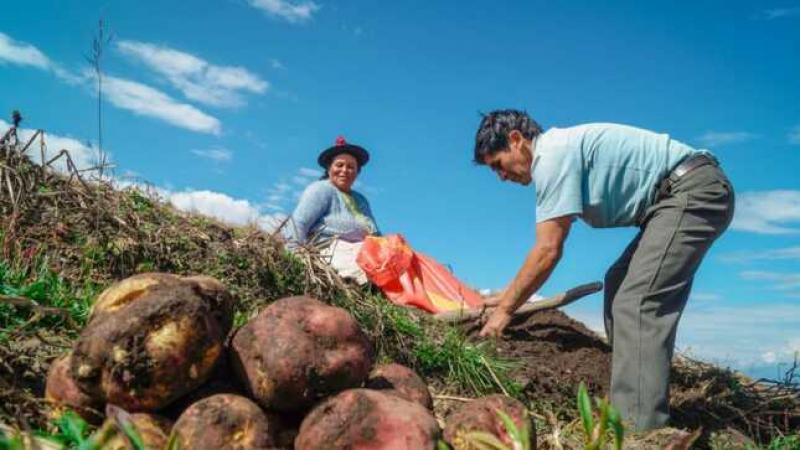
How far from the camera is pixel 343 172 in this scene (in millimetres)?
6504

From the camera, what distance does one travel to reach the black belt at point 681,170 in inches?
162

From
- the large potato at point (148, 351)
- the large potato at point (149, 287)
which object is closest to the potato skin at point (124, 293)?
the large potato at point (149, 287)

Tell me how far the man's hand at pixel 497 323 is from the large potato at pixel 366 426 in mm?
2355

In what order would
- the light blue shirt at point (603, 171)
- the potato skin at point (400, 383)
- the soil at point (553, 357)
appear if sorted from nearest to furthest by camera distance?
1. the potato skin at point (400, 383)
2. the light blue shirt at point (603, 171)
3. the soil at point (553, 357)

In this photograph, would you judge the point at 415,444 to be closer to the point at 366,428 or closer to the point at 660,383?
Answer: the point at 366,428

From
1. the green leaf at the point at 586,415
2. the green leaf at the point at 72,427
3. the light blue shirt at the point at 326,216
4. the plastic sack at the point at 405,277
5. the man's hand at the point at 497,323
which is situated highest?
the light blue shirt at the point at 326,216

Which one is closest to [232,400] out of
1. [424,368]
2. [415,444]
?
[415,444]

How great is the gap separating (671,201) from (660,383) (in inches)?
39.8

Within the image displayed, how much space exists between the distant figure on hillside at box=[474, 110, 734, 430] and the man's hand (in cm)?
23

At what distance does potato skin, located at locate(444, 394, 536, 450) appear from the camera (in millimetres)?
2436

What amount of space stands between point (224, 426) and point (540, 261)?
243 cm

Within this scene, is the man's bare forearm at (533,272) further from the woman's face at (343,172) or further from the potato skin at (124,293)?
the woman's face at (343,172)

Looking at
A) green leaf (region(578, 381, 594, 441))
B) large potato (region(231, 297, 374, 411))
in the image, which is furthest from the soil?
green leaf (region(578, 381, 594, 441))

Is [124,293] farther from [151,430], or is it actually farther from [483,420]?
[483,420]
